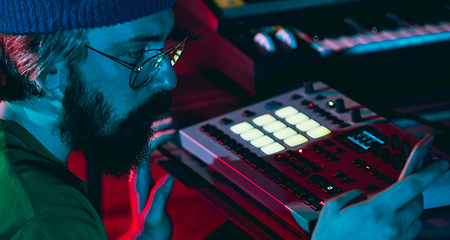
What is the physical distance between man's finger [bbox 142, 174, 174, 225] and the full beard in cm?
8

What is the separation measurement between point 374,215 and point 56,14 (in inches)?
23.0

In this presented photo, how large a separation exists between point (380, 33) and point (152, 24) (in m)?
0.79

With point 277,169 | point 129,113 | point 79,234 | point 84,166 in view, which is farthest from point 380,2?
point 79,234

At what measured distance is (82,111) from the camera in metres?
0.91

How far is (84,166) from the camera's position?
1561 mm

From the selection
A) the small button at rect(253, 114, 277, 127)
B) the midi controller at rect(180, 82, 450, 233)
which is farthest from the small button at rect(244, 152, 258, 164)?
the small button at rect(253, 114, 277, 127)

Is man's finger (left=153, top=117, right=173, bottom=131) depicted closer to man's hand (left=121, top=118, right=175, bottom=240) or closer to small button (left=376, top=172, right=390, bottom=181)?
man's hand (left=121, top=118, right=175, bottom=240)

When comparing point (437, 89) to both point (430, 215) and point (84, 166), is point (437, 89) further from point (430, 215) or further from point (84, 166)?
point (84, 166)

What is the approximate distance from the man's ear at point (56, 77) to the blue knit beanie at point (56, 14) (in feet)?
0.24

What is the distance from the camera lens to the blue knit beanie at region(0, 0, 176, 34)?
786 mm

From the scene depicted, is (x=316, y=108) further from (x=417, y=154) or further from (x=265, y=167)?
(x=417, y=154)

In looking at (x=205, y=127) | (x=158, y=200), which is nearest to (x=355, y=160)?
(x=205, y=127)

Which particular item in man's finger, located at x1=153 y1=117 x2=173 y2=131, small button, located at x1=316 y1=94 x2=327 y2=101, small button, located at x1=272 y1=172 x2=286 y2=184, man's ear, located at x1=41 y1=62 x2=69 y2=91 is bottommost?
man's finger, located at x1=153 y1=117 x2=173 y2=131

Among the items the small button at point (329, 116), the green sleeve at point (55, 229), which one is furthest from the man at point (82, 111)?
the small button at point (329, 116)
